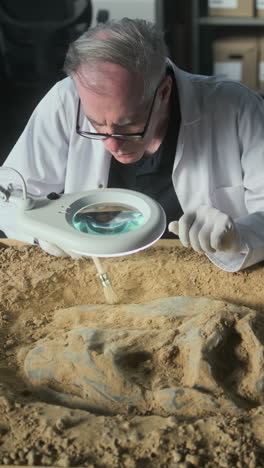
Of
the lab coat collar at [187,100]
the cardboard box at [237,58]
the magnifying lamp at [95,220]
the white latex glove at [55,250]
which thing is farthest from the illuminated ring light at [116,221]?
the cardboard box at [237,58]

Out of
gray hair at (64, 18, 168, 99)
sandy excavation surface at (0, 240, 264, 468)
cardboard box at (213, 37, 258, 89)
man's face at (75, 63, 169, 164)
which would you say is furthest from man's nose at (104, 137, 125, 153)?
cardboard box at (213, 37, 258, 89)

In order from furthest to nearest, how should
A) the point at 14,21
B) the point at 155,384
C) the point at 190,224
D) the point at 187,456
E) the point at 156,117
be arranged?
the point at 14,21, the point at 156,117, the point at 190,224, the point at 155,384, the point at 187,456

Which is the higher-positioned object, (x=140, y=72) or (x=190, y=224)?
(x=140, y=72)

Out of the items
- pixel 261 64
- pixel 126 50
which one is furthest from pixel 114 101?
pixel 261 64

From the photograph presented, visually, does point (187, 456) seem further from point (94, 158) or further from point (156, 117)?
point (94, 158)

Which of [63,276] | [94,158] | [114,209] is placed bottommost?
[63,276]

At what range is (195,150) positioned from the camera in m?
1.80

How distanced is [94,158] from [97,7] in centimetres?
228

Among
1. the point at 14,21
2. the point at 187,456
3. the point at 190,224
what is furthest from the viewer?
the point at 14,21

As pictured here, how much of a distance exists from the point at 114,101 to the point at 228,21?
237cm

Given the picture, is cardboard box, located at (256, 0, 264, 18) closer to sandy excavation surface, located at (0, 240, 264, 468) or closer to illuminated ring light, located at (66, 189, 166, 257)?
sandy excavation surface, located at (0, 240, 264, 468)

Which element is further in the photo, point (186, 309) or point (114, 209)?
point (186, 309)

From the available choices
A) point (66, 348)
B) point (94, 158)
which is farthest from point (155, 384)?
point (94, 158)

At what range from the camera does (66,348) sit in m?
1.29
